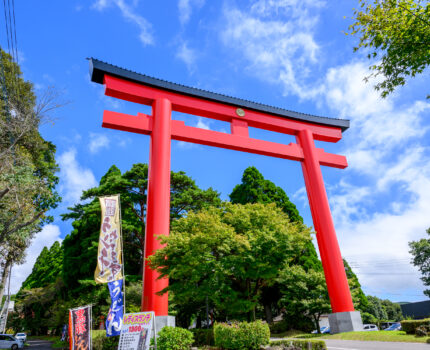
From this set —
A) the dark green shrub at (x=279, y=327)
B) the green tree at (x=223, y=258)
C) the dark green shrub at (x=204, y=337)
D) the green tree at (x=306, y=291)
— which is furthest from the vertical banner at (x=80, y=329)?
the dark green shrub at (x=279, y=327)

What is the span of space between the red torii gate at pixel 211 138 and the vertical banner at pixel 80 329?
2.70 meters

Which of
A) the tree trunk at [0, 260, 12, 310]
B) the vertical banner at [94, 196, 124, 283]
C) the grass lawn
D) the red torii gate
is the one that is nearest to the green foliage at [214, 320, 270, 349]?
the red torii gate

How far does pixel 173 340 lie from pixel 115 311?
2371 mm

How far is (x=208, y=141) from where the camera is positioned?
15.0 m

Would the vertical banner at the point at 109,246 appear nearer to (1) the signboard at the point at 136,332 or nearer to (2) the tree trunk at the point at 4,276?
(1) the signboard at the point at 136,332

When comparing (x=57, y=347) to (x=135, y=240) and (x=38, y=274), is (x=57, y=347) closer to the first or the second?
(x=135, y=240)

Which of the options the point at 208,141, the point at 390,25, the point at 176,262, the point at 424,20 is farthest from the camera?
the point at 208,141

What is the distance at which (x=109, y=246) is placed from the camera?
10398 mm

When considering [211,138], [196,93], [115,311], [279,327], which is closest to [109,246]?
[115,311]

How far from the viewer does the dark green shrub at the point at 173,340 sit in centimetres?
854

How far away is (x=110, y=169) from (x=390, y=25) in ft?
72.5

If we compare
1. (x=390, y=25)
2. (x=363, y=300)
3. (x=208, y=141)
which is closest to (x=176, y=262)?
(x=208, y=141)

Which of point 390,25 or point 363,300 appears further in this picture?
point 363,300

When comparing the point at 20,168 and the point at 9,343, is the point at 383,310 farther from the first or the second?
the point at 20,168
